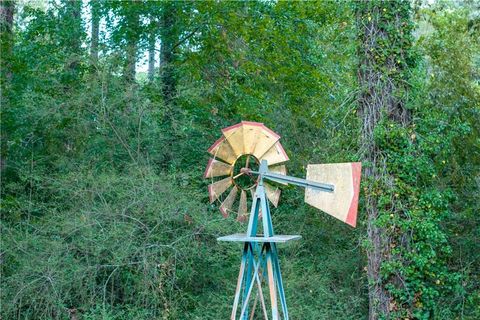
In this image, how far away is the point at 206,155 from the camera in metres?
10.9

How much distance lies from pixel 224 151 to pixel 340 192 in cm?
114

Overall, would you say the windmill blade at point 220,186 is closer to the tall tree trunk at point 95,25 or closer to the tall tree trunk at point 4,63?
the tall tree trunk at point 4,63

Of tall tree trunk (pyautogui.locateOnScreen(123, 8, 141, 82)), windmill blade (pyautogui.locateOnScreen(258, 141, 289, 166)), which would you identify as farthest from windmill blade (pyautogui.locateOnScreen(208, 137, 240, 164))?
tall tree trunk (pyautogui.locateOnScreen(123, 8, 141, 82))

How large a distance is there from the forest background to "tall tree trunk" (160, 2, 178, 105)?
0.11ft

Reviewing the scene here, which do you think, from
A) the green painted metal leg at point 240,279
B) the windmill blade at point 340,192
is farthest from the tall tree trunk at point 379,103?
the green painted metal leg at point 240,279

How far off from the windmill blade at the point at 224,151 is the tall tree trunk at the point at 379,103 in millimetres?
2002

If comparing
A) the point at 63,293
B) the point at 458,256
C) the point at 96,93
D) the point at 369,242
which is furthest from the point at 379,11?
the point at 63,293

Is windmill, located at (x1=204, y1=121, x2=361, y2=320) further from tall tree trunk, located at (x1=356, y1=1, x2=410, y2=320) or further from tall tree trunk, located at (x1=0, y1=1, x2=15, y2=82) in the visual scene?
tall tree trunk, located at (x1=0, y1=1, x2=15, y2=82)

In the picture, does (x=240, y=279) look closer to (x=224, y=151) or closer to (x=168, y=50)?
(x=224, y=151)

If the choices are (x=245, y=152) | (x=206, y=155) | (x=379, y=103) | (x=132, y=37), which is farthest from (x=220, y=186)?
(x=132, y=37)

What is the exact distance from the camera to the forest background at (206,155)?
27.1 feet

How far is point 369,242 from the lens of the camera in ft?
26.7

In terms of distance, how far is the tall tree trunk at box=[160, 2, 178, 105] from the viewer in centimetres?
1181

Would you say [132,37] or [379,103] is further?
[132,37]
